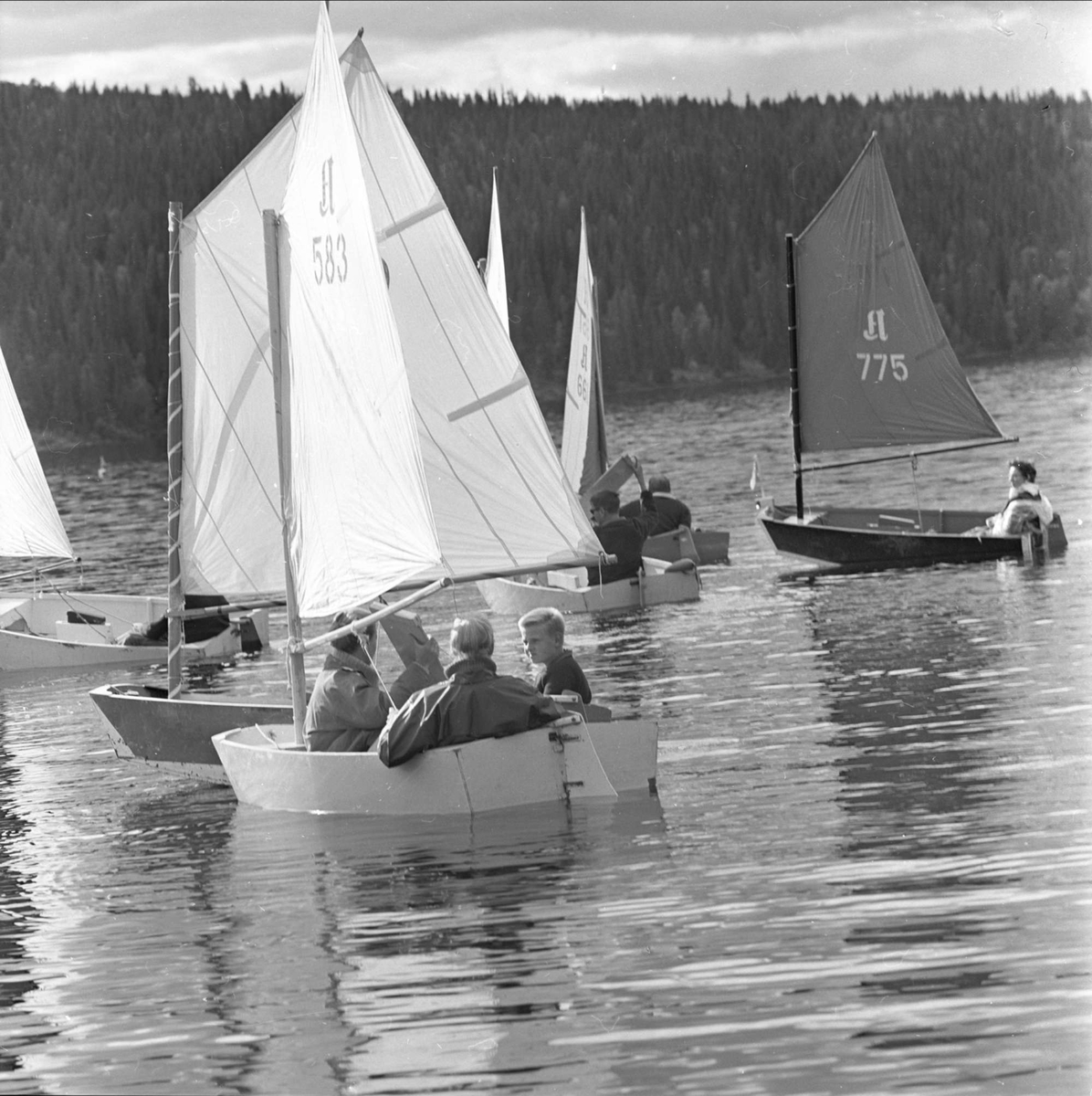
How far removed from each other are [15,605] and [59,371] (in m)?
99.3

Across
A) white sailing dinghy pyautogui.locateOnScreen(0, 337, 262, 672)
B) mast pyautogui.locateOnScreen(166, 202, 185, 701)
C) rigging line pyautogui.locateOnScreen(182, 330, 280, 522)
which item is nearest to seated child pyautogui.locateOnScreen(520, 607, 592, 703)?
mast pyautogui.locateOnScreen(166, 202, 185, 701)

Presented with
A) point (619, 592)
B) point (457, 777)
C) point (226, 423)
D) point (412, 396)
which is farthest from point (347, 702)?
point (619, 592)

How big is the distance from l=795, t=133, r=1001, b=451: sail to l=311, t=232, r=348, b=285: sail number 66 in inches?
821

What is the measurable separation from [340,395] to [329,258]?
43.6 inches

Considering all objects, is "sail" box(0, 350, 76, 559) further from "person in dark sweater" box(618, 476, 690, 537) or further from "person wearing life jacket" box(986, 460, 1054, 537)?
"person wearing life jacket" box(986, 460, 1054, 537)

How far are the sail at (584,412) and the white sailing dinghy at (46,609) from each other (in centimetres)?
903

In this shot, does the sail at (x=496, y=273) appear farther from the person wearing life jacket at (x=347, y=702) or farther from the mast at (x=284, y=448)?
the person wearing life jacket at (x=347, y=702)

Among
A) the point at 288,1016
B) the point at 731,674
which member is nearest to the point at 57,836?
the point at 288,1016

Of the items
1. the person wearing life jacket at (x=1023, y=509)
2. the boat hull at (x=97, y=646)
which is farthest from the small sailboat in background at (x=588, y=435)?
the boat hull at (x=97, y=646)

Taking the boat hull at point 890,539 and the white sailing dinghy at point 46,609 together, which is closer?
the white sailing dinghy at point 46,609

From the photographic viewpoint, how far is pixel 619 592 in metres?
28.6

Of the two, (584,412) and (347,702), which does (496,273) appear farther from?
(347,702)

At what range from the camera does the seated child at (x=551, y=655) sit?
14320 mm

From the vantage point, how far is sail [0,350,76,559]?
29172mm
